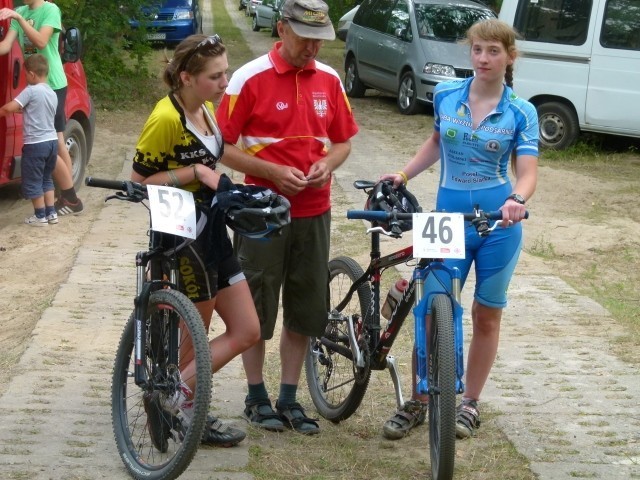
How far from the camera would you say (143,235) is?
9188 millimetres

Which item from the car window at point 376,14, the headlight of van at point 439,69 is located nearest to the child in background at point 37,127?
the headlight of van at point 439,69

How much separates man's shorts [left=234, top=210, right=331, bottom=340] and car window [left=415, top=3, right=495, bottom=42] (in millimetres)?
11837

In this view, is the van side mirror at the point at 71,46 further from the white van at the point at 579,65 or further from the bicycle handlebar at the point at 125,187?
the bicycle handlebar at the point at 125,187

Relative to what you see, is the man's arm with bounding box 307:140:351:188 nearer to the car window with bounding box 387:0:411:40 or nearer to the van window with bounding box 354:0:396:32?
the car window with bounding box 387:0:411:40

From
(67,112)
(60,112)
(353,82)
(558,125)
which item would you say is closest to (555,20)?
(558,125)

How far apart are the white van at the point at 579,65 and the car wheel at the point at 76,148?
542 centimetres

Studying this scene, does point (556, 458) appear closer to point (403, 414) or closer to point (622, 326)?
point (403, 414)

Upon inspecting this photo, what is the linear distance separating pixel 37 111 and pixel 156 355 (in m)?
5.25

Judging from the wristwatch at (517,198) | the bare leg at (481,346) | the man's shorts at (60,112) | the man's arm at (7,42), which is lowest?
the man's shorts at (60,112)

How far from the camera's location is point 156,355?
4469 mm

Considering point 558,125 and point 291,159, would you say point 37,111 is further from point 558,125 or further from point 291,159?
point 558,125

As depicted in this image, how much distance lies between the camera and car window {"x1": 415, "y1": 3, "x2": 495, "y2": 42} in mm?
16594

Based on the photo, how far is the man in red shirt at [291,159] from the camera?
4766 mm

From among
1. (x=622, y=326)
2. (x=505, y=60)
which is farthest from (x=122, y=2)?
(x=505, y=60)
